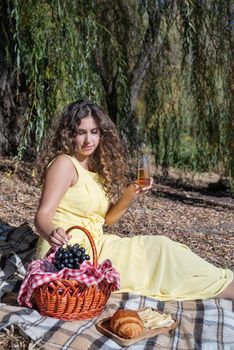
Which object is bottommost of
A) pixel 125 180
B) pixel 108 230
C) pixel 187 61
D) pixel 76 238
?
pixel 108 230

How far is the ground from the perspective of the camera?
472 centimetres

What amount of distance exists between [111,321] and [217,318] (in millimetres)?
545

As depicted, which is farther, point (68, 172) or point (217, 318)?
point (68, 172)

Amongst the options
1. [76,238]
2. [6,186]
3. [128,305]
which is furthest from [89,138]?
[6,186]

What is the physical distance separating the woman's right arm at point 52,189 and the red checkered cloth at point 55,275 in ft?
0.43

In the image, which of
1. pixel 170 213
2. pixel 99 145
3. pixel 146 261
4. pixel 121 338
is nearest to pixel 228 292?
pixel 146 261

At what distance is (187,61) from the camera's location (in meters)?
5.72

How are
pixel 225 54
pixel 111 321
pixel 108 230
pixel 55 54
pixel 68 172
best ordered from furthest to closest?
pixel 225 54, pixel 108 230, pixel 55 54, pixel 68 172, pixel 111 321

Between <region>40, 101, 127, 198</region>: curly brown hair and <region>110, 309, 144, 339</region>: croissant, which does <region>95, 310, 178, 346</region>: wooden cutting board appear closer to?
<region>110, 309, 144, 339</region>: croissant

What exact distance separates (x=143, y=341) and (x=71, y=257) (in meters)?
0.47

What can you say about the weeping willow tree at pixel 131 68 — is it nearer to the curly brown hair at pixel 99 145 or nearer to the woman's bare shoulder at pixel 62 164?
the curly brown hair at pixel 99 145

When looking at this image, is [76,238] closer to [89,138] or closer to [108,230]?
[89,138]

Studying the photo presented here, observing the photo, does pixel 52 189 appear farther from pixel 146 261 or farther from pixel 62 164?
pixel 146 261

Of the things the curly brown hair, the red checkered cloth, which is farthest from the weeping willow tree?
the red checkered cloth
